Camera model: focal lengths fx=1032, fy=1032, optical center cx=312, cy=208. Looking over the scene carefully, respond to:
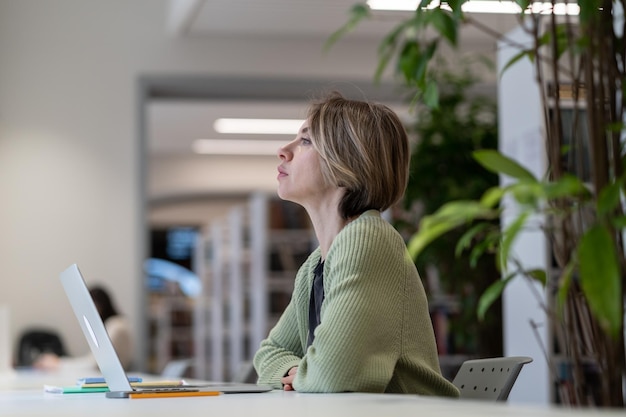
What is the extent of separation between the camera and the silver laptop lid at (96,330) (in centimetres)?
199

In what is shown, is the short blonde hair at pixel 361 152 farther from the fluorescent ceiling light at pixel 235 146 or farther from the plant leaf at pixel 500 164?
the fluorescent ceiling light at pixel 235 146

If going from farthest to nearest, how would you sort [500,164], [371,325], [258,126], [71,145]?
[258,126] < [71,145] < [371,325] < [500,164]

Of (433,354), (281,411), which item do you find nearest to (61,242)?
(433,354)

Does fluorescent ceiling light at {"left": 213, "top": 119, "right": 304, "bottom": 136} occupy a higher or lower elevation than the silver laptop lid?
higher

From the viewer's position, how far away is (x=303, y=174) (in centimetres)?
235

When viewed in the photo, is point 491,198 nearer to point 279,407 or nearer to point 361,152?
point 279,407

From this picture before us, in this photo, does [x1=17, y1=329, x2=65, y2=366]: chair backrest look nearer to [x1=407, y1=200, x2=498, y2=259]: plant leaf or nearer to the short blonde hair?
the short blonde hair

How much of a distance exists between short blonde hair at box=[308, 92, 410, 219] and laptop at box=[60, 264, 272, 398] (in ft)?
1.55

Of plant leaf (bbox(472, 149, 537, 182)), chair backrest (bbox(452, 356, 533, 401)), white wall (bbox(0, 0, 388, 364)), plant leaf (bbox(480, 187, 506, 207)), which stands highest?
white wall (bbox(0, 0, 388, 364))

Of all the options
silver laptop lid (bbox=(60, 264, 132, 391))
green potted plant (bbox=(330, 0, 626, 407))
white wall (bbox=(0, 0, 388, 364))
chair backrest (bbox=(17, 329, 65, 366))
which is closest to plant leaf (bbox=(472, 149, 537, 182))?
green potted plant (bbox=(330, 0, 626, 407))

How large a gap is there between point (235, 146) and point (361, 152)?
10.3 meters

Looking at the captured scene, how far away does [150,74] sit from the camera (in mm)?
7008

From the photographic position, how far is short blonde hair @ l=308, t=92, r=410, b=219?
226 cm

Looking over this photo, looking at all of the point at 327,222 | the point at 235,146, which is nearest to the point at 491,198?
the point at 327,222
